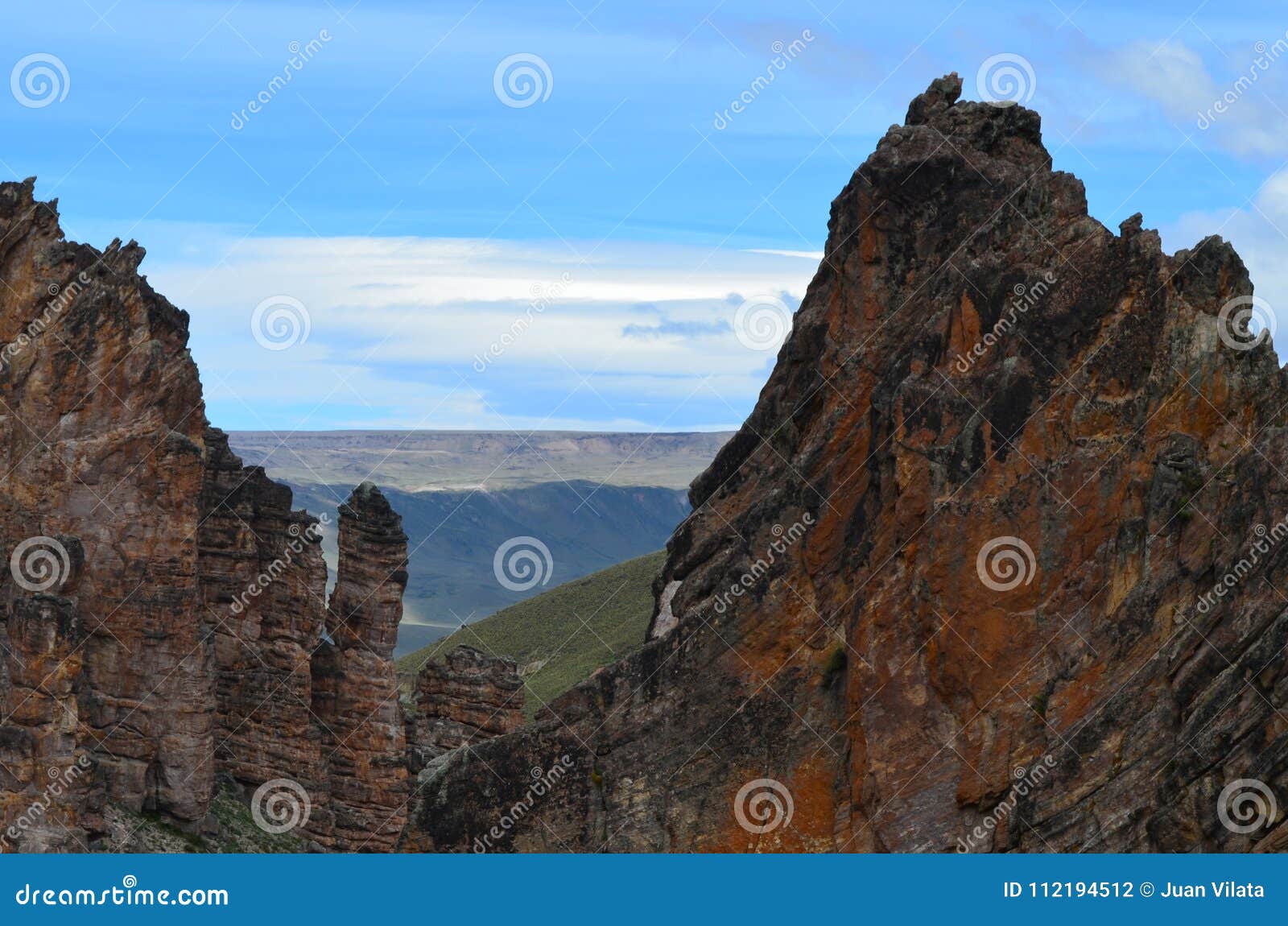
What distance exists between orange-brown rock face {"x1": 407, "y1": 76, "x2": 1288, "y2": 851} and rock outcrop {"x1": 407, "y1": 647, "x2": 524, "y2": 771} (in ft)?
139

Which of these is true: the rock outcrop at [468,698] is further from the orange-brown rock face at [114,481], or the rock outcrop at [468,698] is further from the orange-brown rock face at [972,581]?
the orange-brown rock face at [972,581]

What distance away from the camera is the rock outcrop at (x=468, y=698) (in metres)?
85.6

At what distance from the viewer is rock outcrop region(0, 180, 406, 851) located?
8944 cm

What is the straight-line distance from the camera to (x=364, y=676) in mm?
102938

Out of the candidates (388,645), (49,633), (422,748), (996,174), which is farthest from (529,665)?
(996,174)

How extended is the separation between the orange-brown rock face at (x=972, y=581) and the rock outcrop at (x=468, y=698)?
4241 cm

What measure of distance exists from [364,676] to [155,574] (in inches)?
585

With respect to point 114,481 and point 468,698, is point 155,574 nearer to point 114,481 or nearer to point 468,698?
point 114,481

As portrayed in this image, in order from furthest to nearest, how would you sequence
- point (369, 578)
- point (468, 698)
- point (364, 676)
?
point (369, 578) < point (364, 676) < point (468, 698)

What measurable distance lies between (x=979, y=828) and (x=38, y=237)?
72063 millimetres

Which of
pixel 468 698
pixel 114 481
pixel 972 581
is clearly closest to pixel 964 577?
pixel 972 581

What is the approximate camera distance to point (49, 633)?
3071 inches

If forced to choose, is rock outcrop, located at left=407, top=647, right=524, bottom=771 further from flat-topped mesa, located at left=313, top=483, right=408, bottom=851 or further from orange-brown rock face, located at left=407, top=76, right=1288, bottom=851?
orange-brown rock face, located at left=407, top=76, right=1288, bottom=851

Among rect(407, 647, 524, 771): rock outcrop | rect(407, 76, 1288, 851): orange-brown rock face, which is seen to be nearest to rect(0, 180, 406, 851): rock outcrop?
rect(407, 647, 524, 771): rock outcrop
